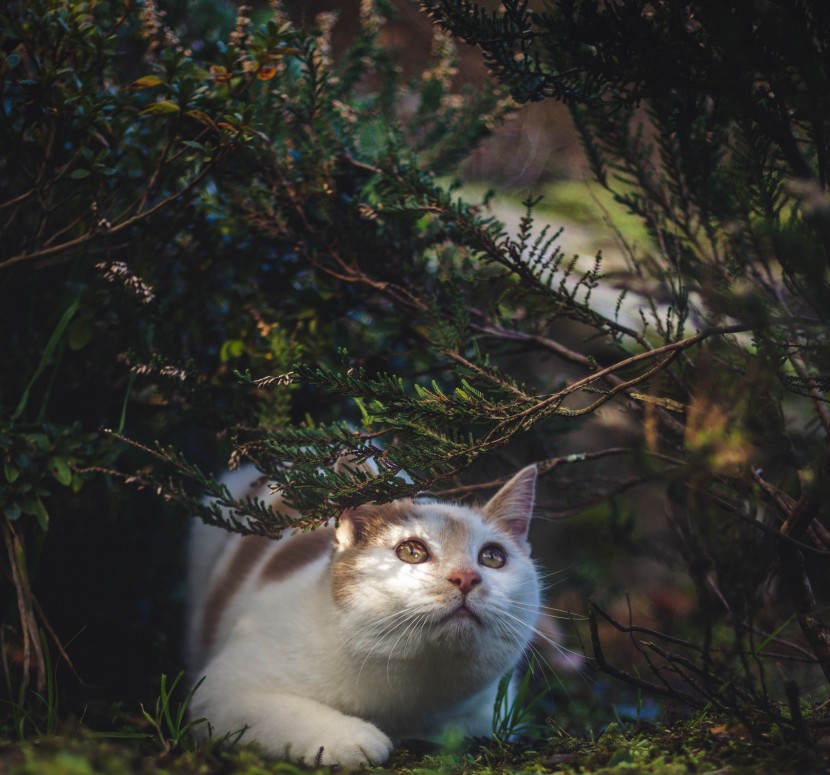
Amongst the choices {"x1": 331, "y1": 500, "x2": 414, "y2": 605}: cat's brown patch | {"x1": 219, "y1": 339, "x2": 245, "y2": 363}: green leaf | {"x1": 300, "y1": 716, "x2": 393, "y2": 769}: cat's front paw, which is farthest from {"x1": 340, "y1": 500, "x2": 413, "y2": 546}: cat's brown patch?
{"x1": 219, "y1": 339, "x2": 245, "y2": 363}: green leaf

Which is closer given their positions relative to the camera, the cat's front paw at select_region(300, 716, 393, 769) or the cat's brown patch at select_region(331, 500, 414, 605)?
the cat's front paw at select_region(300, 716, 393, 769)

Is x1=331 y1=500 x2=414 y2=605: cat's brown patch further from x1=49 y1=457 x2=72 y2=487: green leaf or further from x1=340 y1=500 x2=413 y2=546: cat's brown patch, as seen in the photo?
x1=49 y1=457 x2=72 y2=487: green leaf

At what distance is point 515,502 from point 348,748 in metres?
0.76

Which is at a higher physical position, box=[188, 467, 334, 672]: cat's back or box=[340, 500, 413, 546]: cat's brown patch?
box=[340, 500, 413, 546]: cat's brown patch

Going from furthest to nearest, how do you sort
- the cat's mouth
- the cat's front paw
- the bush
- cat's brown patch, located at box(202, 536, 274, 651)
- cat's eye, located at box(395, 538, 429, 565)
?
cat's brown patch, located at box(202, 536, 274, 651), cat's eye, located at box(395, 538, 429, 565), the cat's mouth, the cat's front paw, the bush

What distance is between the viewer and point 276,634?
6.50 ft

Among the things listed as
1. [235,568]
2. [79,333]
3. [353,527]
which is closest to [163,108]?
[79,333]

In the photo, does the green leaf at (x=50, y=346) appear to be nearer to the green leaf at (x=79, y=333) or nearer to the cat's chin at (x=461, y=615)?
the green leaf at (x=79, y=333)

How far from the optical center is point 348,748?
1.56m

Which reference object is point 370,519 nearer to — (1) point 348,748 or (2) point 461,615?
(2) point 461,615

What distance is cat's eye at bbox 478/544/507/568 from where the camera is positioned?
1.87 metres

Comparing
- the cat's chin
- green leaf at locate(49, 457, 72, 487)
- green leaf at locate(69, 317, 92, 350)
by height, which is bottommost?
green leaf at locate(49, 457, 72, 487)

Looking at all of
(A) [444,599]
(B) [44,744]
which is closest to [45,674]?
(B) [44,744]

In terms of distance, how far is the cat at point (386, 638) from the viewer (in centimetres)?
165
